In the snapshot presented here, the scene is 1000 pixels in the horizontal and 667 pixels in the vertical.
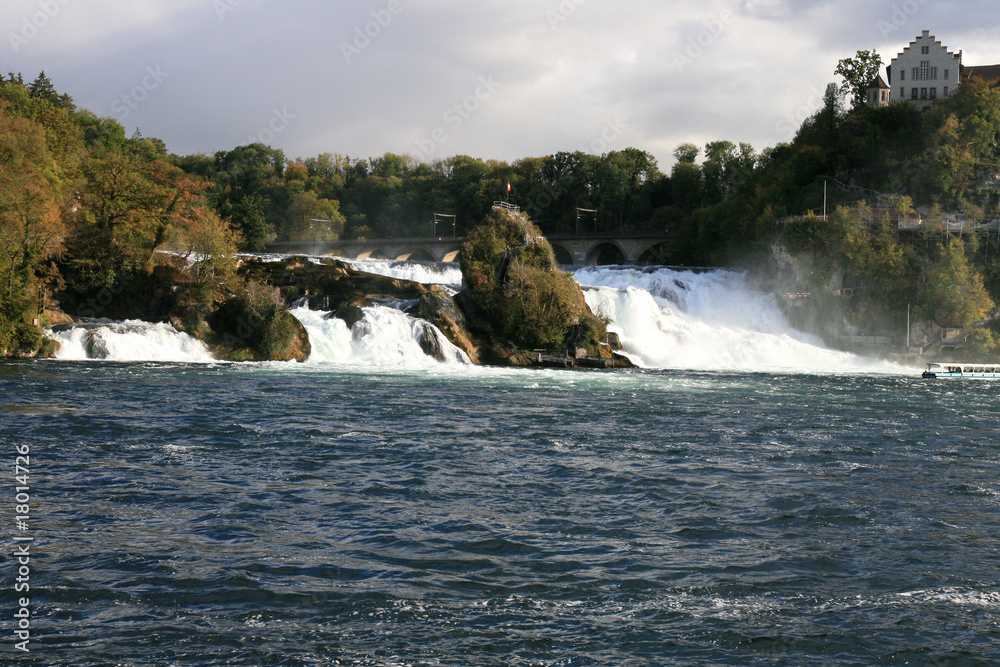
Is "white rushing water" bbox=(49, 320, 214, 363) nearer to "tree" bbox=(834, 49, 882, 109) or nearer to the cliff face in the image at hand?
the cliff face

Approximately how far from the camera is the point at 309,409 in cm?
2312

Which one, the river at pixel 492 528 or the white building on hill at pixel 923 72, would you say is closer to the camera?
the river at pixel 492 528

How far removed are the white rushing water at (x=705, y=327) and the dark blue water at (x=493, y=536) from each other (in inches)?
803

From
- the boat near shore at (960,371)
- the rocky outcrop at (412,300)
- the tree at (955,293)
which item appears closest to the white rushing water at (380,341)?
the rocky outcrop at (412,300)

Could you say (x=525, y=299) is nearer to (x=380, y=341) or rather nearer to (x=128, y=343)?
(x=380, y=341)

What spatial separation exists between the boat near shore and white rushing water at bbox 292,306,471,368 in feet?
75.4

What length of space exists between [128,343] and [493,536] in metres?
27.7

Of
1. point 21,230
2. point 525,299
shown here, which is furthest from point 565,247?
point 21,230

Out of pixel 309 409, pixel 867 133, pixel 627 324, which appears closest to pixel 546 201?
pixel 867 133

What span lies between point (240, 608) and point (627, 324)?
38.2m

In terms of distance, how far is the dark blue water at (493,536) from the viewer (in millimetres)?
8523

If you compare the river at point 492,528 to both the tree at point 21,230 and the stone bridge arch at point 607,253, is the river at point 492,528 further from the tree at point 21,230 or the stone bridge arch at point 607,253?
the stone bridge arch at point 607,253

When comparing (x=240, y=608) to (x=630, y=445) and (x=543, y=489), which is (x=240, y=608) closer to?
(x=543, y=489)

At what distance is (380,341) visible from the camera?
37312 mm
